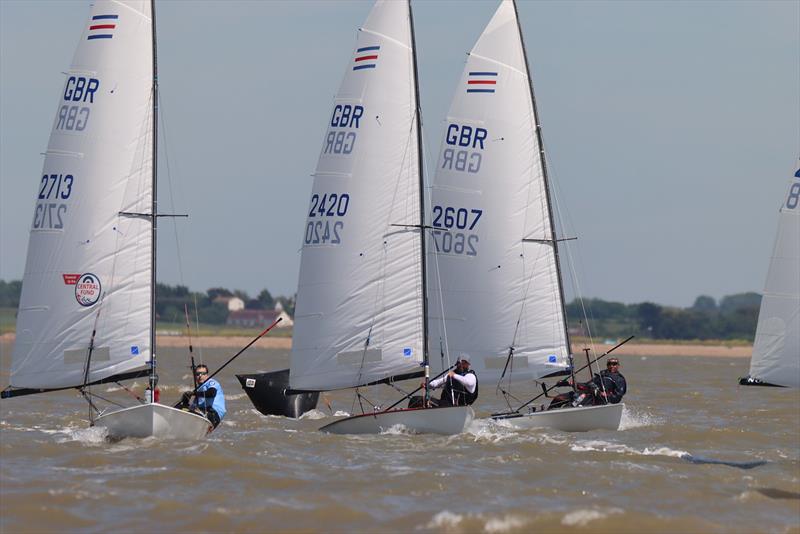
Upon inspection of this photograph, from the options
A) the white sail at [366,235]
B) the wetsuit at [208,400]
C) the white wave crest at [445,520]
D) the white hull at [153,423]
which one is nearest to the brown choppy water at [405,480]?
the white wave crest at [445,520]

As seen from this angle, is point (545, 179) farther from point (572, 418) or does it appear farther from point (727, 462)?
point (727, 462)

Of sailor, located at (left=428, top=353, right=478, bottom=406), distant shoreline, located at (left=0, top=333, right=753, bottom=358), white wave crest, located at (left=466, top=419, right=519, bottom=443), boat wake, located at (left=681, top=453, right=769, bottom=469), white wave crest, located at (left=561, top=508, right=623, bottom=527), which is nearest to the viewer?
white wave crest, located at (left=561, top=508, right=623, bottom=527)

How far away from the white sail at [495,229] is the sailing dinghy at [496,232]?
0.02 metres

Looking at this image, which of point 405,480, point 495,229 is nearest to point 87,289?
point 405,480

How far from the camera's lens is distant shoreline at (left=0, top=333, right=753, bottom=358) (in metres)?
102

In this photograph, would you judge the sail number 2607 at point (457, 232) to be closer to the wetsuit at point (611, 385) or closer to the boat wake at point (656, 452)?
the wetsuit at point (611, 385)

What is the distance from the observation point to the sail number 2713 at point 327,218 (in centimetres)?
2514

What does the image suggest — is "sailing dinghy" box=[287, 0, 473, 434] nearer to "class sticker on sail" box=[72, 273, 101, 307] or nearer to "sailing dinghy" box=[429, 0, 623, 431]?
"sailing dinghy" box=[429, 0, 623, 431]

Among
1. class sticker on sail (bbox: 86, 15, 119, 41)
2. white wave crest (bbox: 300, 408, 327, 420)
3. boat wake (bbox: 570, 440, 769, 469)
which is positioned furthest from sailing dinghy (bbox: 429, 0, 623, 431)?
class sticker on sail (bbox: 86, 15, 119, 41)

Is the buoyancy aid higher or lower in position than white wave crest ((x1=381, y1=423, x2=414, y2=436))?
higher

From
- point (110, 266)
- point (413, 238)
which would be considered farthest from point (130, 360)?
point (413, 238)

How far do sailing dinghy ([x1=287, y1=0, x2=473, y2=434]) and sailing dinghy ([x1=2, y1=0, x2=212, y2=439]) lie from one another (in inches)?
130

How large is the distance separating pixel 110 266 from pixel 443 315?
6.65 metres

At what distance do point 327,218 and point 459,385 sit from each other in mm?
4086
